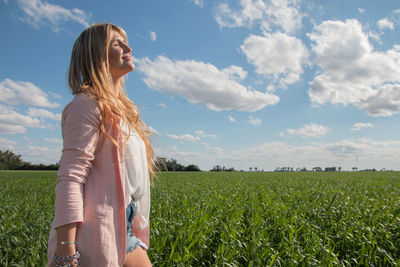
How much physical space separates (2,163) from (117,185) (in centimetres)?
11832

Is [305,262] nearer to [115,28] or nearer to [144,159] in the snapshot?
[144,159]

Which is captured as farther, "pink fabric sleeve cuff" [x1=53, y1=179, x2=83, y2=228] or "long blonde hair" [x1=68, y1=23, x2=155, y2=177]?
"long blonde hair" [x1=68, y1=23, x2=155, y2=177]

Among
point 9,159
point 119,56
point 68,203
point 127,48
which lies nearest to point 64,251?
point 68,203

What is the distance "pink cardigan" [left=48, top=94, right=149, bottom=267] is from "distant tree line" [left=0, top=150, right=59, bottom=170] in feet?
298

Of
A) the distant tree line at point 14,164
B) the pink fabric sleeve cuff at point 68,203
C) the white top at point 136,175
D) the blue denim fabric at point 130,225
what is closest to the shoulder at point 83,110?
the white top at point 136,175

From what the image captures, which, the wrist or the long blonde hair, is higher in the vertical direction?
the long blonde hair

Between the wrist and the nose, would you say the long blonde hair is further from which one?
the wrist

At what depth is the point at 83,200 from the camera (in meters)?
1.50

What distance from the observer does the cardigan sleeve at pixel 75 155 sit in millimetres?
1391

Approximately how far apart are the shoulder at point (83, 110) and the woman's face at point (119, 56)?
451 millimetres

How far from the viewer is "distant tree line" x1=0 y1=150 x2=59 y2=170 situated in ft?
270

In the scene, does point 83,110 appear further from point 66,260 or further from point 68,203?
point 66,260

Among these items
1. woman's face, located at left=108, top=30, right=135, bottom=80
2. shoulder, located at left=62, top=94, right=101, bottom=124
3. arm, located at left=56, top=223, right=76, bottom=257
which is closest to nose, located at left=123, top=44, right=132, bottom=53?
woman's face, located at left=108, top=30, right=135, bottom=80

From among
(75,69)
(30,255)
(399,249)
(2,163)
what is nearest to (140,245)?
(75,69)
